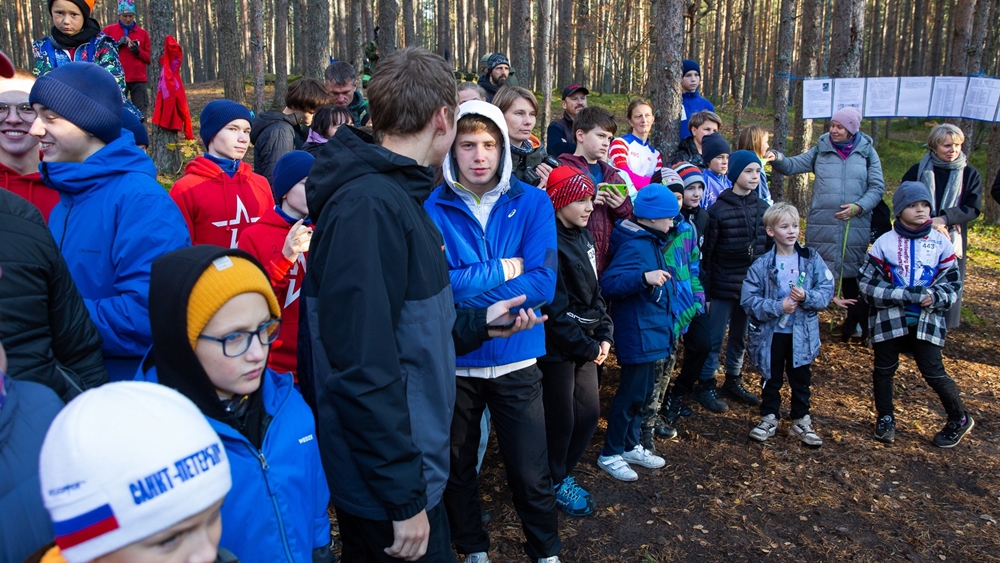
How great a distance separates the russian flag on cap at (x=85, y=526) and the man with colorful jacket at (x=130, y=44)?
9.89 m

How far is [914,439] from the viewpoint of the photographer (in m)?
5.29

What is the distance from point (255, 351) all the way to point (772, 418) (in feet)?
14.5

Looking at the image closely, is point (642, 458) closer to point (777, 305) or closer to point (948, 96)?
point (777, 305)

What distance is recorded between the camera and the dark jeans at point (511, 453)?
3191 millimetres

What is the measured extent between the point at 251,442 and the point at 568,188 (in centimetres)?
250

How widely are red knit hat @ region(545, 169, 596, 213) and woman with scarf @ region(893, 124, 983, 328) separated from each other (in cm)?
422

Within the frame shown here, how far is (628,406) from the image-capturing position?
178 inches

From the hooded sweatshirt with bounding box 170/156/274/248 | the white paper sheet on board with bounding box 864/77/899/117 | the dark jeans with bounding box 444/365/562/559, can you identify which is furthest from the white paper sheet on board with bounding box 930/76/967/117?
the hooded sweatshirt with bounding box 170/156/274/248

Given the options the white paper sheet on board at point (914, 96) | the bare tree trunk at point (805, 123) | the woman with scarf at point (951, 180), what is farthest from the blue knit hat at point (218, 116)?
the bare tree trunk at point (805, 123)

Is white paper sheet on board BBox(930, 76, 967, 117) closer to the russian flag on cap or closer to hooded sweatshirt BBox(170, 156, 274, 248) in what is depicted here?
hooded sweatshirt BBox(170, 156, 274, 248)

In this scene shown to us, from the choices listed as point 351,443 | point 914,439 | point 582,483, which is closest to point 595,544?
point 582,483

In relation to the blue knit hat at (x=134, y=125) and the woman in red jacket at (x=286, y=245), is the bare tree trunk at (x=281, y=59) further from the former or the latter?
the woman in red jacket at (x=286, y=245)

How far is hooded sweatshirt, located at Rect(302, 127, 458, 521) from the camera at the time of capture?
1.92m

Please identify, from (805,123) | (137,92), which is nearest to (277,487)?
(137,92)
